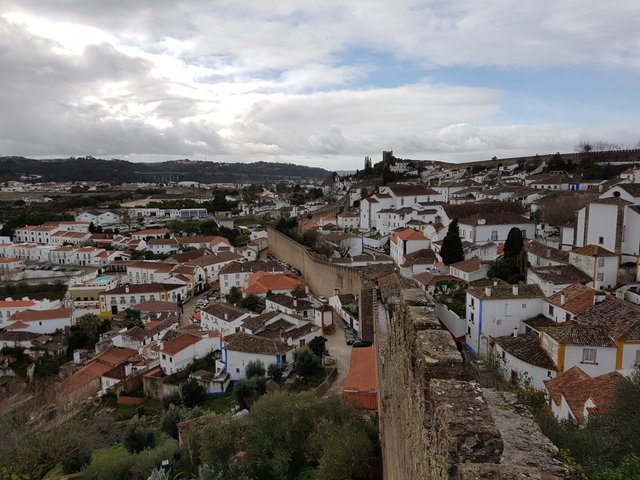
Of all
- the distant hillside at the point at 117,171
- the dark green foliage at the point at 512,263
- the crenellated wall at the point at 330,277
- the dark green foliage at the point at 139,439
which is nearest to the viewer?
the dark green foliage at the point at 139,439

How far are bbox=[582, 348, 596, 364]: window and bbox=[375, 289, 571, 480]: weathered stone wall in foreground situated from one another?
865 cm

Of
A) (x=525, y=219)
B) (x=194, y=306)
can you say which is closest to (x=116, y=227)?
(x=194, y=306)

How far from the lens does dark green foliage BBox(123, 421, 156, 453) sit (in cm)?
1285

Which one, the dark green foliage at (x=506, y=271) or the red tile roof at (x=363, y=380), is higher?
the dark green foliage at (x=506, y=271)

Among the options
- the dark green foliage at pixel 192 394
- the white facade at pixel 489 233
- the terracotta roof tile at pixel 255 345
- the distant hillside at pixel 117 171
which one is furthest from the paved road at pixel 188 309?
the distant hillside at pixel 117 171

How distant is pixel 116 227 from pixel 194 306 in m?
35.4

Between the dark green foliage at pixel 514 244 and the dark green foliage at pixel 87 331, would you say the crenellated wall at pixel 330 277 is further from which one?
the dark green foliage at pixel 87 331

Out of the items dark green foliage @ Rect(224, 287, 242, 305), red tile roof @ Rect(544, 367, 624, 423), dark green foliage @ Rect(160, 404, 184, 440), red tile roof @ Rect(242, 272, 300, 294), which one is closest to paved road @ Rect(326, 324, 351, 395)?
dark green foliage @ Rect(160, 404, 184, 440)

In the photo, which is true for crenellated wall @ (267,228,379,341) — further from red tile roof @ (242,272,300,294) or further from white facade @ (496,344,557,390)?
white facade @ (496,344,557,390)

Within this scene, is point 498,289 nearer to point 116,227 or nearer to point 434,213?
point 434,213

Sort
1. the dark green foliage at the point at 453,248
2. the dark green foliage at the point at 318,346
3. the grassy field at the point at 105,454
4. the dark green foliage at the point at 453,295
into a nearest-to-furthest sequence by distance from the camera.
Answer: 1. the grassy field at the point at 105,454
2. the dark green foliage at the point at 453,295
3. the dark green foliage at the point at 318,346
4. the dark green foliage at the point at 453,248

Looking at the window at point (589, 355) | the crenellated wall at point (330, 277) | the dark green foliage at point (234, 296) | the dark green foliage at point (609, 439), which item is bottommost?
the dark green foliage at point (234, 296)

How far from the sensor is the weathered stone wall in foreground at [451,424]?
219cm

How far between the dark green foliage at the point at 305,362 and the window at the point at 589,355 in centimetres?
981
